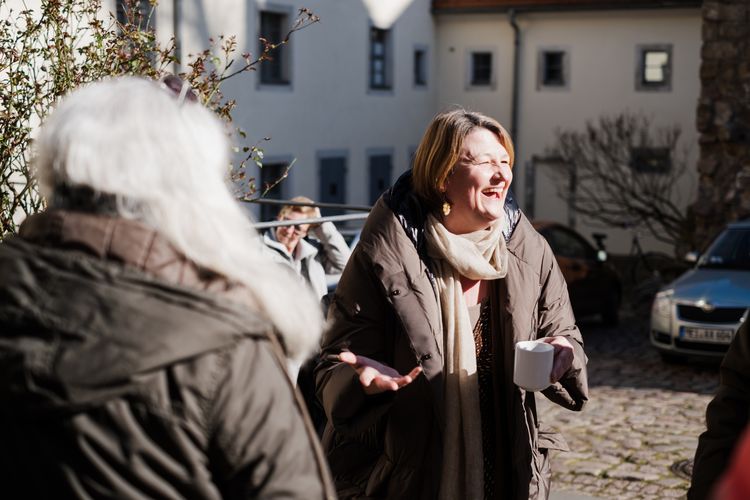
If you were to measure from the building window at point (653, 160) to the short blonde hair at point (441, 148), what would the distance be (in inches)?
932

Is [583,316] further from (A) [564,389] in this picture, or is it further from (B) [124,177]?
(B) [124,177]

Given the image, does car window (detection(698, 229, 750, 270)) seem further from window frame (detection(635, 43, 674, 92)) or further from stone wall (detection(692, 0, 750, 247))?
window frame (detection(635, 43, 674, 92))

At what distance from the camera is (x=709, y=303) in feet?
41.9

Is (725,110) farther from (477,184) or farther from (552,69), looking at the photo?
(477,184)

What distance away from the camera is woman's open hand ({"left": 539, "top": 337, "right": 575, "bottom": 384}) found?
146 inches

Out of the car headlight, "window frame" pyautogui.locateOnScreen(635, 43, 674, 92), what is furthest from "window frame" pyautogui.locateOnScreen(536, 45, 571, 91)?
the car headlight

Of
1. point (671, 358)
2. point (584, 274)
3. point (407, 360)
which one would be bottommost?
point (671, 358)

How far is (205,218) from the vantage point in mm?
2070

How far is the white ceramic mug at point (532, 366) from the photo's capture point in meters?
3.51

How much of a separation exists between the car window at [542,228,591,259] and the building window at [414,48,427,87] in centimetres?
1238

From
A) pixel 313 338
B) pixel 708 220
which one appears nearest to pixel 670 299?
pixel 708 220

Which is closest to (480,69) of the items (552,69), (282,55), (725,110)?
(552,69)

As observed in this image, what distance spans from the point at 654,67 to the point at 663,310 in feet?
51.6

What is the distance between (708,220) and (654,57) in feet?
28.6
